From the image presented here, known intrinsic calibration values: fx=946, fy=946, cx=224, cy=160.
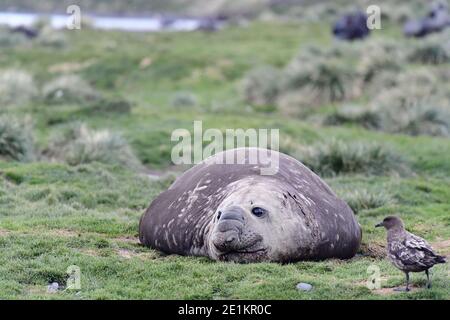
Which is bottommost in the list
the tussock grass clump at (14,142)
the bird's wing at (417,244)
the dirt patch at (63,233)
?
the dirt patch at (63,233)

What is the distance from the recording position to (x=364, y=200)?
14.1 m

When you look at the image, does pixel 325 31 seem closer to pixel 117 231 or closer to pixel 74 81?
pixel 74 81

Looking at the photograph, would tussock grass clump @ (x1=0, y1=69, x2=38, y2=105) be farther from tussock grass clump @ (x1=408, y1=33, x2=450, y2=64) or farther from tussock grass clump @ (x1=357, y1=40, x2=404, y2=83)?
tussock grass clump @ (x1=408, y1=33, x2=450, y2=64)

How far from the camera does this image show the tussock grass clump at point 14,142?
17.7 m

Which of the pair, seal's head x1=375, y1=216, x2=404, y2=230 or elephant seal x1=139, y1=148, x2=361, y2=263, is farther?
elephant seal x1=139, y1=148, x2=361, y2=263

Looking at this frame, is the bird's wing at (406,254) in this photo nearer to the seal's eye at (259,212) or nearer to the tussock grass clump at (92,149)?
the seal's eye at (259,212)

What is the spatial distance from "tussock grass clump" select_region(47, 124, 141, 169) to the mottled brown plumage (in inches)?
372

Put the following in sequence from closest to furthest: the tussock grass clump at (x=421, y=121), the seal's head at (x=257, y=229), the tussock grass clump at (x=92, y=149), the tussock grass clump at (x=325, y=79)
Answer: the seal's head at (x=257, y=229)
the tussock grass clump at (x=92, y=149)
the tussock grass clump at (x=421, y=121)
the tussock grass clump at (x=325, y=79)

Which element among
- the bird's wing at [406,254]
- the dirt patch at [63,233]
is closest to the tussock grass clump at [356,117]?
the dirt patch at [63,233]

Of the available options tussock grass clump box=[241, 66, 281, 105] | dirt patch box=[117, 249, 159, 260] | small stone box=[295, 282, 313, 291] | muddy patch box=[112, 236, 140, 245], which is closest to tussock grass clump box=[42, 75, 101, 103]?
tussock grass clump box=[241, 66, 281, 105]

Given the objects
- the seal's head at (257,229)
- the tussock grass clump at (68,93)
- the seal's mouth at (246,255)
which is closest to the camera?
the seal's head at (257,229)

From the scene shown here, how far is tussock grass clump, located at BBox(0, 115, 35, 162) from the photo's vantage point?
1767 cm

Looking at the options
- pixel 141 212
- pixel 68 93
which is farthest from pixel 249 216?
pixel 68 93

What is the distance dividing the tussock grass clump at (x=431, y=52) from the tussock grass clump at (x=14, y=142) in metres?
18.4
